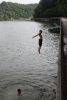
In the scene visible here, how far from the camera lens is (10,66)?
3597cm

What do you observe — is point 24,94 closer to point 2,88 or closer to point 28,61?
point 2,88

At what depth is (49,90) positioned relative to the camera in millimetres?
23000

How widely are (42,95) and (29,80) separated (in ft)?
21.0

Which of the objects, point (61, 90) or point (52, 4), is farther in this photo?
point (52, 4)

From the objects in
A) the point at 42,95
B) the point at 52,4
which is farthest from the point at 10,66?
the point at 52,4

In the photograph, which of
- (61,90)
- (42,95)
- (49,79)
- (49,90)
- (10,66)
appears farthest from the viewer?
(10,66)

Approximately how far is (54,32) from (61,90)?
258 ft

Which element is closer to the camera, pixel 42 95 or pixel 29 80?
pixel 42 95

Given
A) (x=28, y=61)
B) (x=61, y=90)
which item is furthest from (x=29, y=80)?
(x=61, y=90)

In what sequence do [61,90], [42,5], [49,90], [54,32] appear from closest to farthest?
1. [61,90]
2. [49,90]
3. [54,32]
4. [42,5]

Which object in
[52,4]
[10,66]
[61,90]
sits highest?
[52,4]

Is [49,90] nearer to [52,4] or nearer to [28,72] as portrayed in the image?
[28,72]

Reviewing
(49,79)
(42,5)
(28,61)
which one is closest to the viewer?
(49,79)

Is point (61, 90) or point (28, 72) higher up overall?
point (61, 90)
